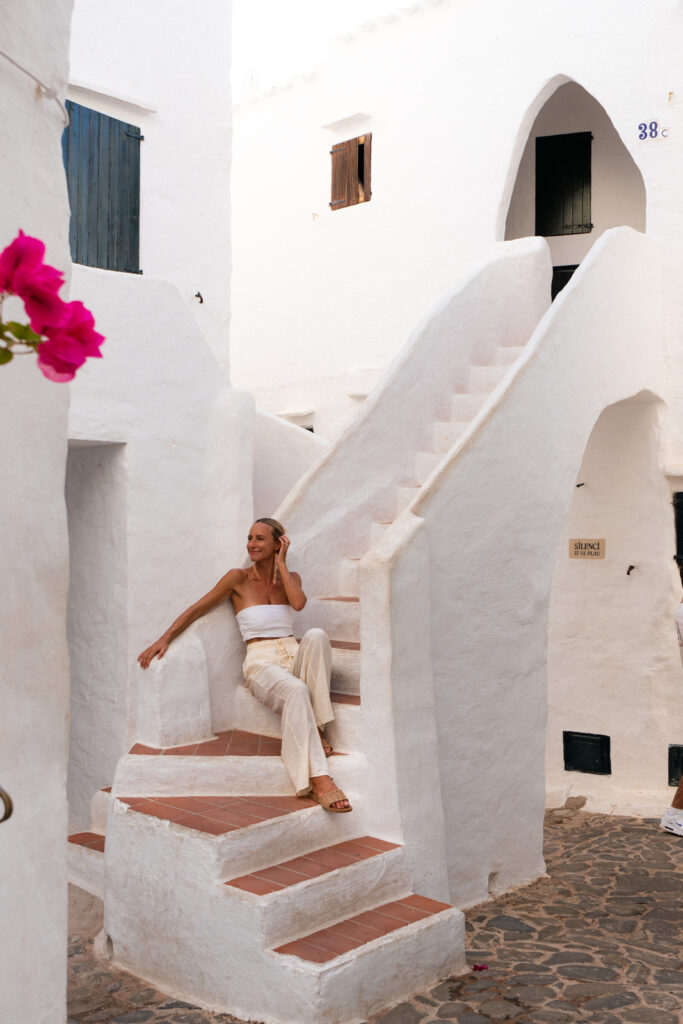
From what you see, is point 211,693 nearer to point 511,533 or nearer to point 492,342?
point 511,533

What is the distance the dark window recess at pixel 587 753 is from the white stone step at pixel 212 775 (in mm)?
4395

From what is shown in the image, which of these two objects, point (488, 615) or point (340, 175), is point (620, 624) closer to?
point (488, 615)

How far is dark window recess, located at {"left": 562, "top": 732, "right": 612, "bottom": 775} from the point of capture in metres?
9.36

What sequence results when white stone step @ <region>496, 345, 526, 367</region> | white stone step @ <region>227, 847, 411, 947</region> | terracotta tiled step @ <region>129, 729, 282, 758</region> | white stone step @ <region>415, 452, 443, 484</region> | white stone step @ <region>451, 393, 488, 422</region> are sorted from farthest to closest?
white stone step @ <region>496, 345, 526, 367</region>
white stone step @ <region>451, 393, 488, 422</region>
white stone step @ <region>415, 452, 443, 484</region>
terracotta tiled step @ <region>129, 729, 282, 758</region>
white stone step @ <region>227, 847, 411, 947</region>

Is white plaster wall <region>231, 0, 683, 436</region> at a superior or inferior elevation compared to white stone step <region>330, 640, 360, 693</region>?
superior

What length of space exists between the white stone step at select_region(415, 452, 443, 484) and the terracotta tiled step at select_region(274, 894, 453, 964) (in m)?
3.01

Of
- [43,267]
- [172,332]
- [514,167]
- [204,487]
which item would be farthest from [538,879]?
[514,167]

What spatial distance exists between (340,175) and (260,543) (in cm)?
661

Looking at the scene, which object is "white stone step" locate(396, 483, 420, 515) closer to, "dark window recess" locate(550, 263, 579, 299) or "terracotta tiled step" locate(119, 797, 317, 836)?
"terracotta tiled step" locate(119, 797, 317, 836)

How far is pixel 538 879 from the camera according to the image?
666cm

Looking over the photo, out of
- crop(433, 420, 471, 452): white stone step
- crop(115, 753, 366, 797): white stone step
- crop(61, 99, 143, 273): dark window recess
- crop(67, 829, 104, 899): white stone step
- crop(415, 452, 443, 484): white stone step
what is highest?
crop(61, 99, 143, 273): dark window recess

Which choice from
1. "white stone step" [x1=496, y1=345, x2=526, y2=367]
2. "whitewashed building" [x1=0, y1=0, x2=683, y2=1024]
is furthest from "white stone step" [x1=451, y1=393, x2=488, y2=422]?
"white stone step" [x1=496, y1=345, x2=526, y2=367]

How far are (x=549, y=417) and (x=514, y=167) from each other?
418cm

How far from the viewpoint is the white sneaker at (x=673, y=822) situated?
732 centimetres
